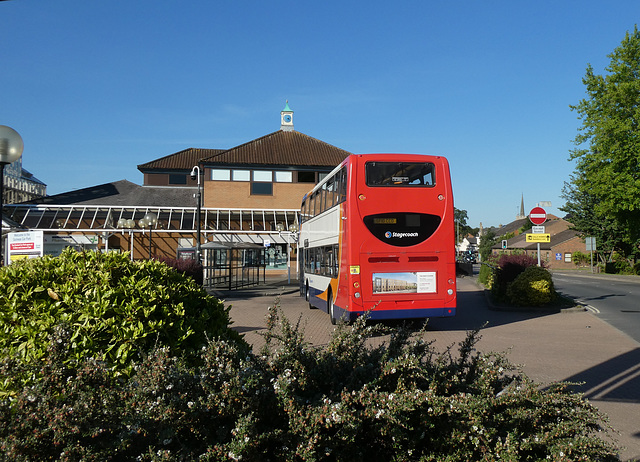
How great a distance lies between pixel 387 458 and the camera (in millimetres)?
3100

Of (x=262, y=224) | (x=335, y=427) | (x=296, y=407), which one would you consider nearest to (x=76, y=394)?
(x=296, y=407)

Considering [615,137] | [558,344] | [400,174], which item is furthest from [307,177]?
[558,344]

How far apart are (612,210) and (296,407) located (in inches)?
1393

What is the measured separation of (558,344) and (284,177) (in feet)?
119

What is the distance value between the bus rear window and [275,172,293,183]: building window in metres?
33.6

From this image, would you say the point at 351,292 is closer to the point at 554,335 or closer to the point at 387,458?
the point at 554,335

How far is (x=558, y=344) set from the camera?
416 inches

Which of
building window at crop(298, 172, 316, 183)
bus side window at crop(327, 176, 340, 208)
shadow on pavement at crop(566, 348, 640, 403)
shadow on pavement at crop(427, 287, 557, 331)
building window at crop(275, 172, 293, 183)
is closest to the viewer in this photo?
shadow on pavement at crop(566, 348, 640, 403)

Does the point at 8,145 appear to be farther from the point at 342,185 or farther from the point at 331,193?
the point at 331,193

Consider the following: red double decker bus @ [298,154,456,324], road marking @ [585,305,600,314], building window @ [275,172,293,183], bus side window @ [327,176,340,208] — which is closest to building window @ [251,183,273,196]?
building window @ [275,172,293,183]

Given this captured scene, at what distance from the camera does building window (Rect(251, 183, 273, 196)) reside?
4512 centimetres

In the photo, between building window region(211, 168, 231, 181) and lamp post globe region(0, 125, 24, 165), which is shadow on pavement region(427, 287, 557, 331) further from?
building window region(211, 168, 231, 181)

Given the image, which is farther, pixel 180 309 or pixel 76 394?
pixel 180 309

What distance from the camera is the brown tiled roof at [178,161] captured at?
5128 centimetres
